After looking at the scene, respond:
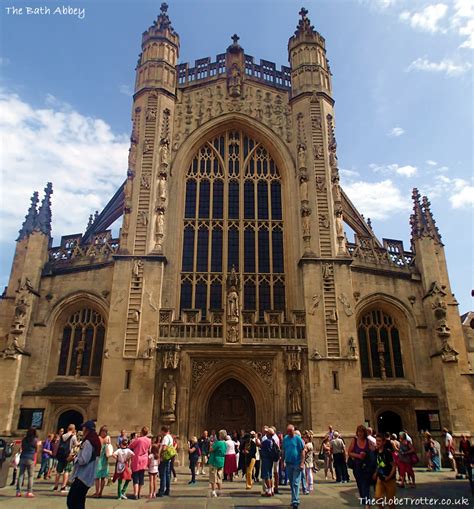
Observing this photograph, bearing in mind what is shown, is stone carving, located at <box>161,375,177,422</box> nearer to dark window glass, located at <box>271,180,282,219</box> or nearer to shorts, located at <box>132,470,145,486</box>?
shorts, located at <box>132,470,145,486</box>

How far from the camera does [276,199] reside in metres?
23.6

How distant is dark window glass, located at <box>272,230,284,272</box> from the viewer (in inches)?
872

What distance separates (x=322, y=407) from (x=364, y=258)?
26.0 feet

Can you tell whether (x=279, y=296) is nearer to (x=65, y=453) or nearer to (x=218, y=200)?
(x=218, y=200)

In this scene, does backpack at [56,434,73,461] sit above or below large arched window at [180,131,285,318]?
below

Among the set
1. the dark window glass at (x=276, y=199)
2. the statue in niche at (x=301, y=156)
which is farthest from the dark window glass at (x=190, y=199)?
the statue in niche at (x=301, y=156)

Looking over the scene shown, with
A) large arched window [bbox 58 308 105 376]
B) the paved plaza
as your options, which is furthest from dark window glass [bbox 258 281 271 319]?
the paved plaza

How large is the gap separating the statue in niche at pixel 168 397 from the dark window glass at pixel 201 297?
3.90 m

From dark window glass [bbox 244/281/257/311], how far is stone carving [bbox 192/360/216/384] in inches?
146

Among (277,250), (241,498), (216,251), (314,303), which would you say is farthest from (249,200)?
(241,498)

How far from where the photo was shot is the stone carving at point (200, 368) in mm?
18344

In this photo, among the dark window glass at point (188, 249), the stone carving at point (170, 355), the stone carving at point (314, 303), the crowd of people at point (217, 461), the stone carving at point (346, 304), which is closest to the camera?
the crowd of people at point (217, 461)

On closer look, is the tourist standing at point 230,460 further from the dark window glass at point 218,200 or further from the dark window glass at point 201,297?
the dark window glass at point 218,200

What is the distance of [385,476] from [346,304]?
12.8 m
